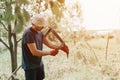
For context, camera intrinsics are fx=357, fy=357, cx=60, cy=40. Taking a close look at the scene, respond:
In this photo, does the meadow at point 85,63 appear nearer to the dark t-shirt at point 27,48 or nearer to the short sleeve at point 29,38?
the dark t-shirt at point 27,48

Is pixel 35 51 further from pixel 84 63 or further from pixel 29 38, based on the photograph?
pixel 84 63

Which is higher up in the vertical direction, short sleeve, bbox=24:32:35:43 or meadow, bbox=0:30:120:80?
short sleeve, bbox=24:32:35:43

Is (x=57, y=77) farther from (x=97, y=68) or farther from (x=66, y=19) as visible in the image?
(x=66, y=19)

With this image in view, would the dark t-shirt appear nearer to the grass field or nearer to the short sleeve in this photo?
the short sleeve

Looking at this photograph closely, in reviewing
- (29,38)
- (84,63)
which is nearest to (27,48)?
(29,38)

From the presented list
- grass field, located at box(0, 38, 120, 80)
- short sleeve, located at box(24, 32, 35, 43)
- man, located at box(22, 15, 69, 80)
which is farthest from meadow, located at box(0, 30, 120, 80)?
short sleeve, located at box(24, 32, 35, 43)

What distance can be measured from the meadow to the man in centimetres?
229

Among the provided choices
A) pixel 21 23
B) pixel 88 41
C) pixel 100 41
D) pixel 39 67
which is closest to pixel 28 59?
pixel 39 67

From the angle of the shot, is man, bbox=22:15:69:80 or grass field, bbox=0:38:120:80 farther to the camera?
grass field, bbox=0:38:120:80

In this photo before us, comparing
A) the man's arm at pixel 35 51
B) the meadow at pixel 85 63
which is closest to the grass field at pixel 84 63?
the meadow at pixel 85 63

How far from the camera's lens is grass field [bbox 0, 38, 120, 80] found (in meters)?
5.62

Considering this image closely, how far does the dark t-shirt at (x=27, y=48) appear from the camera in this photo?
3.07 m

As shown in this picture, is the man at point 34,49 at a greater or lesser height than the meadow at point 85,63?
greater

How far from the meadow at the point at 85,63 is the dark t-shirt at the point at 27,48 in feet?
7.68
